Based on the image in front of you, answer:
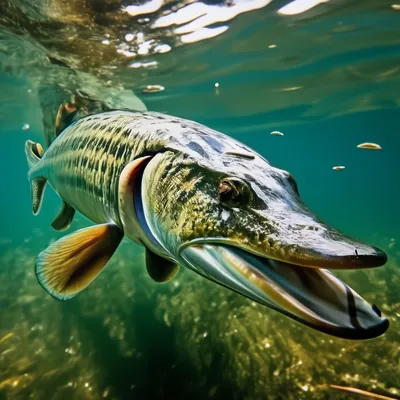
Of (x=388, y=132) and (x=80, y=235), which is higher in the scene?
(x=80, y=235)

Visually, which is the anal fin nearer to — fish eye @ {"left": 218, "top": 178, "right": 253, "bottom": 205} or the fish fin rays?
the fish fin rays

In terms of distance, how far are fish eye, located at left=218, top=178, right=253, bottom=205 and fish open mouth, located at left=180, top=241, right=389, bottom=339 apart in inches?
9.2

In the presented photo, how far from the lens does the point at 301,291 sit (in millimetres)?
1396

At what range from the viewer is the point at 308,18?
31.4 feet

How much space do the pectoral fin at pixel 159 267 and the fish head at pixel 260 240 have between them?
Result: 0.95 m

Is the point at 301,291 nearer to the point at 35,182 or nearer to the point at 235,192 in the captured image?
the point at 235,192

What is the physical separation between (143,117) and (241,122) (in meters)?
25.0

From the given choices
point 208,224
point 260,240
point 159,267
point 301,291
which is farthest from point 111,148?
point 301,291

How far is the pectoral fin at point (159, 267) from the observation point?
3.02 meters

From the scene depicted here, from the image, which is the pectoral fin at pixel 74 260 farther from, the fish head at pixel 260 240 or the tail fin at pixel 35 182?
the tail fin at pixel 35 182

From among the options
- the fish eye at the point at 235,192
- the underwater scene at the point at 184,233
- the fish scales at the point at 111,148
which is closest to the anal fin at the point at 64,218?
the underwater scene at the point at 184,233

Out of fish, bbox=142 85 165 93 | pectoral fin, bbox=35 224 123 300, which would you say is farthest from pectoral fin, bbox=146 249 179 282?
fish, bbox=142 85 165 93

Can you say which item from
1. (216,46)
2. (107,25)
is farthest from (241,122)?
(107,25)

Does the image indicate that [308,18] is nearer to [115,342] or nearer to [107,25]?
[107,25]
